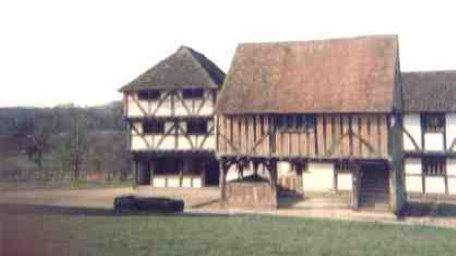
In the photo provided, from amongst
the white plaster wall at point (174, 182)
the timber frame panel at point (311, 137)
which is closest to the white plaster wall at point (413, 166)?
the timber frame panel at point (311, 137)

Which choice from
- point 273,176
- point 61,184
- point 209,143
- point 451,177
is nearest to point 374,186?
point 273,176

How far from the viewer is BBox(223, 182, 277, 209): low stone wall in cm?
2548

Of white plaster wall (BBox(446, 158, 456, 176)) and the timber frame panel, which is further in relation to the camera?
white plaster wall (BBox(446, 158, 456, 176))

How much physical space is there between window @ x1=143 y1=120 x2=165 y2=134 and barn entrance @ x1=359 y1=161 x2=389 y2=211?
12640 millimetres

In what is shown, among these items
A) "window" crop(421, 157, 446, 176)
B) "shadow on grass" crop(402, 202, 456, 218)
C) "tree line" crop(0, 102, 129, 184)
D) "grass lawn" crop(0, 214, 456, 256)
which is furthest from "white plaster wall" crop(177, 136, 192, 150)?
"window" crop(421, 157, 446, 176)

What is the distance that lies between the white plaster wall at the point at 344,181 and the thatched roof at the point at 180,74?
8519 mm

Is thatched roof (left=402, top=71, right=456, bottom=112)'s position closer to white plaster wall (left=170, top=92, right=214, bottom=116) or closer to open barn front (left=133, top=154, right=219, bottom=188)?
white plaster wall (left=170, top=92, right=214, bottom=116)

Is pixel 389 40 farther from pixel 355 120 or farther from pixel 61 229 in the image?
pixel 61 229

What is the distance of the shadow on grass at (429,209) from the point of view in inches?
966

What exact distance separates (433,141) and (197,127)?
42.9 ft

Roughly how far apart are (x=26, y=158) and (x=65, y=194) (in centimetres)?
2199

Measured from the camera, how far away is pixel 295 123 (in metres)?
24.9

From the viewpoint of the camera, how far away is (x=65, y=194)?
3070 centimetres

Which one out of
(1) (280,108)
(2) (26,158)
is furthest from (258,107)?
(2) (26,158)
